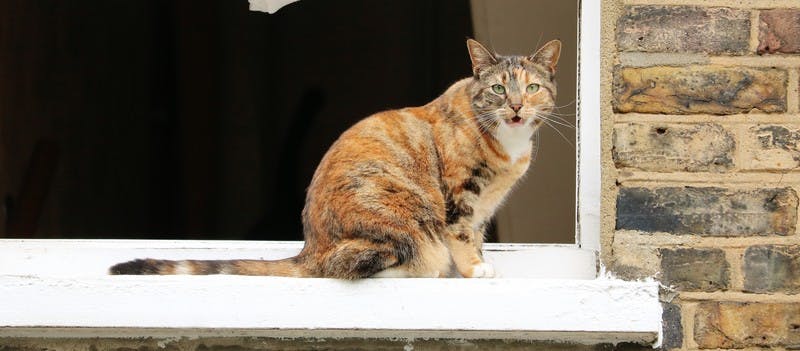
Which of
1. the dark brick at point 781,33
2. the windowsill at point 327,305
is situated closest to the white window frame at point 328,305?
the windowsill at point 327,305

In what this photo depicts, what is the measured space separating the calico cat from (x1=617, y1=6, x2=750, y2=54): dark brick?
0.78 ft

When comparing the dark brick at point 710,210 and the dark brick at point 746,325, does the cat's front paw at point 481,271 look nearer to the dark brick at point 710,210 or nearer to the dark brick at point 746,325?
the dark brick at point 710,210

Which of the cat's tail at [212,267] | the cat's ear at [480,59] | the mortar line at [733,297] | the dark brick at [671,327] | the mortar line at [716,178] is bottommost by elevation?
the dark brick at [671,327]

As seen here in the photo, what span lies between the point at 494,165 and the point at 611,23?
42 cm

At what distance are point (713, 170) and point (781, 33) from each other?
12.9 inches

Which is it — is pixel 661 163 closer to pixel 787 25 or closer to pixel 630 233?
pixel 630 233

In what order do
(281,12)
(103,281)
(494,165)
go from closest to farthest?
(103,281) → (494,165) → (281,12)

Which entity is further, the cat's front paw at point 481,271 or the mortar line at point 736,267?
the cat's front paw at point 481,271

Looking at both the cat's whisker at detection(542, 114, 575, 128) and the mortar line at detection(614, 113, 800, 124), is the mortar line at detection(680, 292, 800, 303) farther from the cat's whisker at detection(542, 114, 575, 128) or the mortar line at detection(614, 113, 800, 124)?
the cat's whisker at detection(542, 114, 575, 128)

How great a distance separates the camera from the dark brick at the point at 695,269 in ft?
6.60

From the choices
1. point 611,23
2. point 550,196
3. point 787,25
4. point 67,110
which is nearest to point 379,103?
point 550,196

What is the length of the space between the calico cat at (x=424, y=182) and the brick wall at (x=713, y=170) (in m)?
0.28

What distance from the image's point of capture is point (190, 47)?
2.62 m

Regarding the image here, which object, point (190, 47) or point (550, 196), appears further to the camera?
point (190, 47)
